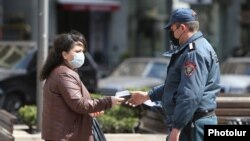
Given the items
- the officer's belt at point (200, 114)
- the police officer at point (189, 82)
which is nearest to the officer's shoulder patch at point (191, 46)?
the police officer at point (189, 82)

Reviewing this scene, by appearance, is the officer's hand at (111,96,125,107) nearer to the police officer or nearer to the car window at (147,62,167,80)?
the police officer

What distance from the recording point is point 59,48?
5578 millimetres

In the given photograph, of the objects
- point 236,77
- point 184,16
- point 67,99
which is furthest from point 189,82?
point 236,77

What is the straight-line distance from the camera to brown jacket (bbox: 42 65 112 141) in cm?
539

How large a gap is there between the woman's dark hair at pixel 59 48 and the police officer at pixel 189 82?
0.82 m

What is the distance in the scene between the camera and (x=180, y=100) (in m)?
5.02

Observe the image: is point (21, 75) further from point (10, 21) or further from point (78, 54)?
point (10, 21)

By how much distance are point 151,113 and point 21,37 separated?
871 inches

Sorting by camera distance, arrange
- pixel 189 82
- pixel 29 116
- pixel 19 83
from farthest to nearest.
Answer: pixel 19 83 < pixel 29 116 < pixel 189 82

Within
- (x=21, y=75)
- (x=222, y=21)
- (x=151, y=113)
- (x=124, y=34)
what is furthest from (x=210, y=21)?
(x=151, y=113)

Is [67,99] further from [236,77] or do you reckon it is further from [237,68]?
[237,68]

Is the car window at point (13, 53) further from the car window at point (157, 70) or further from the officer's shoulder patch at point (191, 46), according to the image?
the officer's shoulder patch at point (191, 46)

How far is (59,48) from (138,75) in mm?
11273

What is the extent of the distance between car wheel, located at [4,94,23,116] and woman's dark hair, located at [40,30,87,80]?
355 inches
